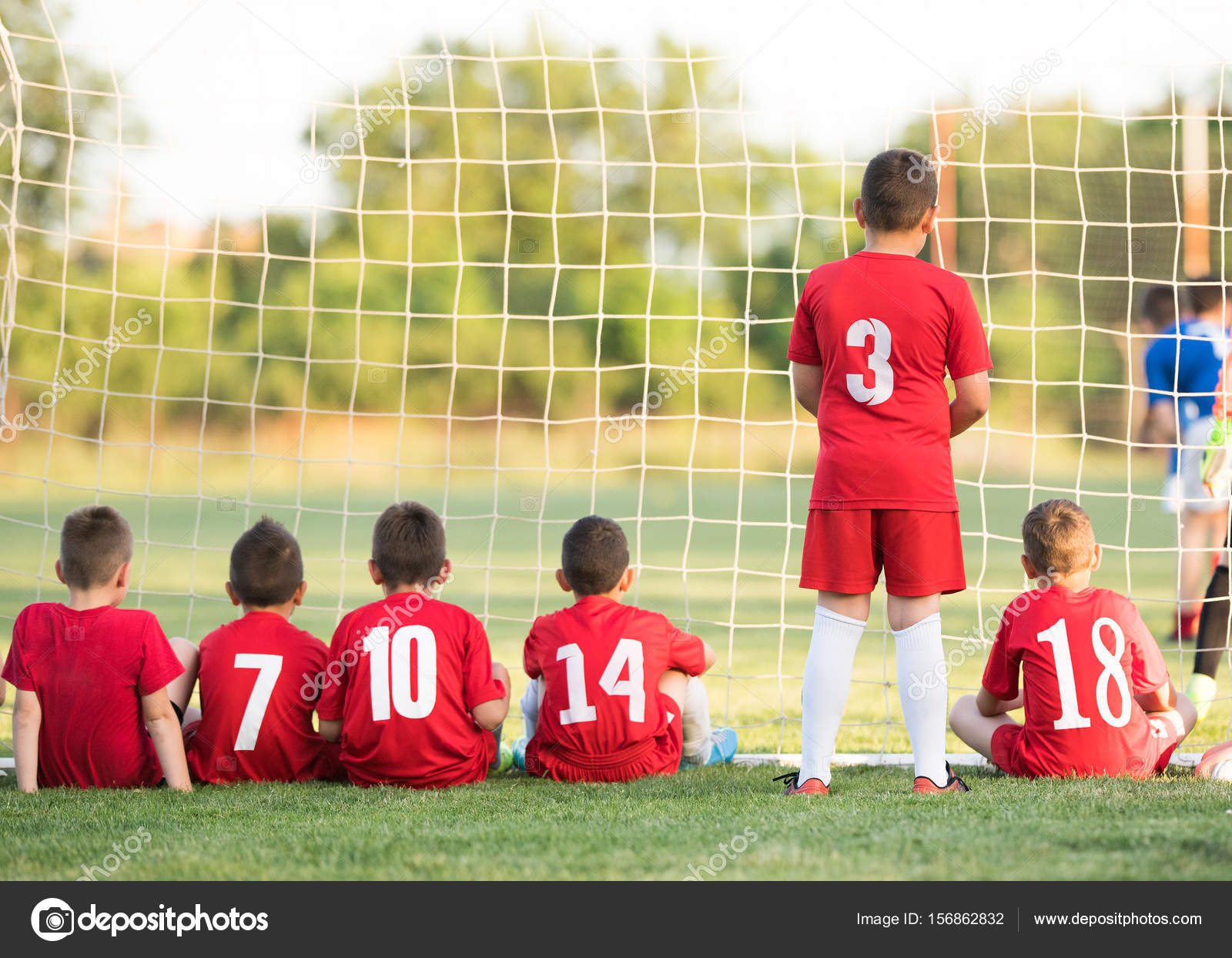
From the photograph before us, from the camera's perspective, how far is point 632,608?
134 inches

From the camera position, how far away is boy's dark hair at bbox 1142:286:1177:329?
517 centimetres

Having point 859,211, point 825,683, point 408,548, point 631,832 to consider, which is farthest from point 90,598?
point 859,211

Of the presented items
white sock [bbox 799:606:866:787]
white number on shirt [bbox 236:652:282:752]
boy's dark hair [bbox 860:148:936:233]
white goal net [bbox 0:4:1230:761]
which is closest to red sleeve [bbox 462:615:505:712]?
white number on shirt [bbox 236:652:282:752]

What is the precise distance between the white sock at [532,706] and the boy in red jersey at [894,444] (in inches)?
35.6

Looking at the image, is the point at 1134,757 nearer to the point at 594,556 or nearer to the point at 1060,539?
the point at 1060,539

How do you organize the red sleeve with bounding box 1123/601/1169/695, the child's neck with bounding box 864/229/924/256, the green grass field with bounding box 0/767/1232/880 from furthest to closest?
1. the red sleeve with bounding box 1123/601/1169/695
2. the child's neck with bounding box 864/229/924/256
3. the green grass field with bounding box 0/767/1232/880

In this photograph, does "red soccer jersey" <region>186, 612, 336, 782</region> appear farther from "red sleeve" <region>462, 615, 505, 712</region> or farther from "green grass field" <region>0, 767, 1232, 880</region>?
"red sleeve" <region>462, 615, 505, 712</region>

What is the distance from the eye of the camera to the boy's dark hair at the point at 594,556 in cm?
337

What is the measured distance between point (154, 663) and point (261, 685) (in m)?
0.29

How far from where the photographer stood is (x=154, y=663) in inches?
119

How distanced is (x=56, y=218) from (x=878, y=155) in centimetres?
594

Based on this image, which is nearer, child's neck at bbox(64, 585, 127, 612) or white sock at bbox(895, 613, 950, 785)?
white sock at bbox(895, 613, 950, 785)

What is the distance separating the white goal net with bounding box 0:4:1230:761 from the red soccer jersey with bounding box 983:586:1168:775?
7.89 ft

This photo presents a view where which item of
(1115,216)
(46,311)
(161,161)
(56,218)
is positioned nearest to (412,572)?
(161,161)
